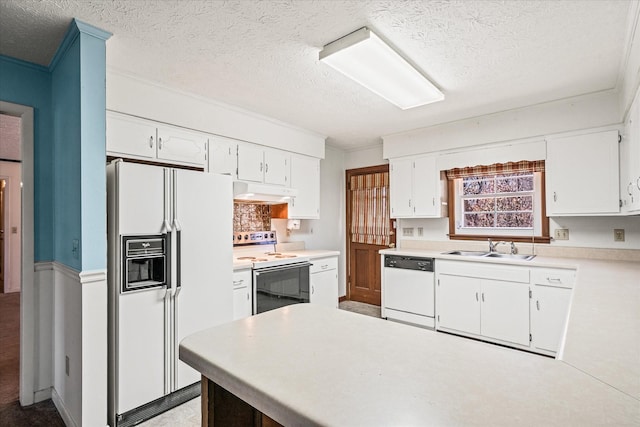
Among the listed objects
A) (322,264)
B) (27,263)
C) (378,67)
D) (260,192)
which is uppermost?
(378,67)

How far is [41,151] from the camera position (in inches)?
97.3

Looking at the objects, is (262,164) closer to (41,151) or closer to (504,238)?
(41,151)

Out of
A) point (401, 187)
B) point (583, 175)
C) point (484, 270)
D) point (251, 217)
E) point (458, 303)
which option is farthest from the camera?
point (401, 187)

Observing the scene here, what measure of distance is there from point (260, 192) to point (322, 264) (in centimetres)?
126

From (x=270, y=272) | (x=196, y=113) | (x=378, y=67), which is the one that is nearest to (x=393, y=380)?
(x=378, y=67)

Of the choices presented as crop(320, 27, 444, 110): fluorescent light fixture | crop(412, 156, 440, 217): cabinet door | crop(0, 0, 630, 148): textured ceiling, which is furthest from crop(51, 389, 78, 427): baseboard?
crop(412, 156, 440, 217): cabinet door

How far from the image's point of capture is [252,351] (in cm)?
95

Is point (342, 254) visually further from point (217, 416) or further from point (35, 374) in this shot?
point (217, 416)

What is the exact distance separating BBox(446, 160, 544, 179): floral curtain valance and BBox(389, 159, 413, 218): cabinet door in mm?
491

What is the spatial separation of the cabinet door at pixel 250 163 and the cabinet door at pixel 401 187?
5.88ft

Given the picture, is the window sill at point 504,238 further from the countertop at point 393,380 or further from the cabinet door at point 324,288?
the countertop at point 393,380

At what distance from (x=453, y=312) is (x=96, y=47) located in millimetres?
3807

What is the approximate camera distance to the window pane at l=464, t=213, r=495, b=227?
12.9 ft

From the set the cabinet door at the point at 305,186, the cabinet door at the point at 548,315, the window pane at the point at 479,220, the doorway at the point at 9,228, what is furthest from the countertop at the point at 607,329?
the doorway at the point at 9,228
